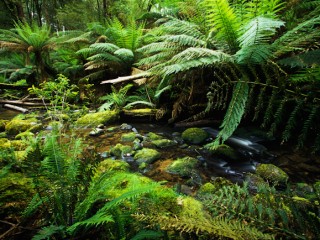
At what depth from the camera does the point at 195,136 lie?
3.46 metres

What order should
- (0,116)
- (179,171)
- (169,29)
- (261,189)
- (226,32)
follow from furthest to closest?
(0,116), (169,29), (226,32), (179,171), (261,189)

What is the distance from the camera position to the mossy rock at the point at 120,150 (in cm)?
307

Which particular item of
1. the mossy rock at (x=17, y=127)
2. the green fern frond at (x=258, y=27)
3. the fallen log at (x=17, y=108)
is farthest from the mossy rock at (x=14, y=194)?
the fallen log at (x=17, y=108)

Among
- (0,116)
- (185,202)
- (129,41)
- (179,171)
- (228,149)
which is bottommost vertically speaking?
(0,116)

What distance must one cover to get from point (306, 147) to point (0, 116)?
672 cm

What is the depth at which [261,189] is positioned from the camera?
0.92m

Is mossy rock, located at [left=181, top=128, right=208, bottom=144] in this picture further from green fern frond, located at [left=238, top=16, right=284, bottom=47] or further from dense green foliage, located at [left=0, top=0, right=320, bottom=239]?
green fern frond, located at [left=238, top=16, right=284, bottom=47]

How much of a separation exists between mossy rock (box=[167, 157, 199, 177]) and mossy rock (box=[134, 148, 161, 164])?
0.31 m

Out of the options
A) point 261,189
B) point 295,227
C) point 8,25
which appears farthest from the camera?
point 8,25

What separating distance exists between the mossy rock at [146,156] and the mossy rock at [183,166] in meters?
0.31

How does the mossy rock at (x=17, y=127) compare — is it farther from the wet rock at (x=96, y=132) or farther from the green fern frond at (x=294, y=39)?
the green fern frond at (x=294, y=39)

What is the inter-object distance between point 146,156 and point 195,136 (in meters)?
0.98

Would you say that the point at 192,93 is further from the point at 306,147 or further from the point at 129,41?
the point at 129,41

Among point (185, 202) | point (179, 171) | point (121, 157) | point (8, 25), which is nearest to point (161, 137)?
point (121, 157)
